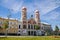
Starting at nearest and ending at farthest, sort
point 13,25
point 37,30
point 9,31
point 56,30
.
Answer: point 56,30, point 9,31, point 13,25, point 37,30

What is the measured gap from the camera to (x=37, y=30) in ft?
104

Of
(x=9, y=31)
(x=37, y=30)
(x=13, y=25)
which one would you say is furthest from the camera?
(x=37, y=30)

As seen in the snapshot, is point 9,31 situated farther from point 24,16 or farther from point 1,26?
point 24,16

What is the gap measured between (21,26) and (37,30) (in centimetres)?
299

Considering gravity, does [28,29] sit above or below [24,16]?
below

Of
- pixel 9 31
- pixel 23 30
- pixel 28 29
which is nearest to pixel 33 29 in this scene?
pixel 28 29

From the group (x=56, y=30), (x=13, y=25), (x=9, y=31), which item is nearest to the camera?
(x=56, y=30)

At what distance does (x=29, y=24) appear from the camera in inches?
1260

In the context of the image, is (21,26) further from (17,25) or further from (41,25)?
(41,25)

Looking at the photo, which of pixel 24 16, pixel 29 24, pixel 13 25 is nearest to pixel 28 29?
pixel 29 24

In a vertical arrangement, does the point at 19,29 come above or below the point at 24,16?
below

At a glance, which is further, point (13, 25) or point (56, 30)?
point (13, 25)

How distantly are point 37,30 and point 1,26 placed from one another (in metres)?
7.65

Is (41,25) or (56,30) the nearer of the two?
(56,30)
